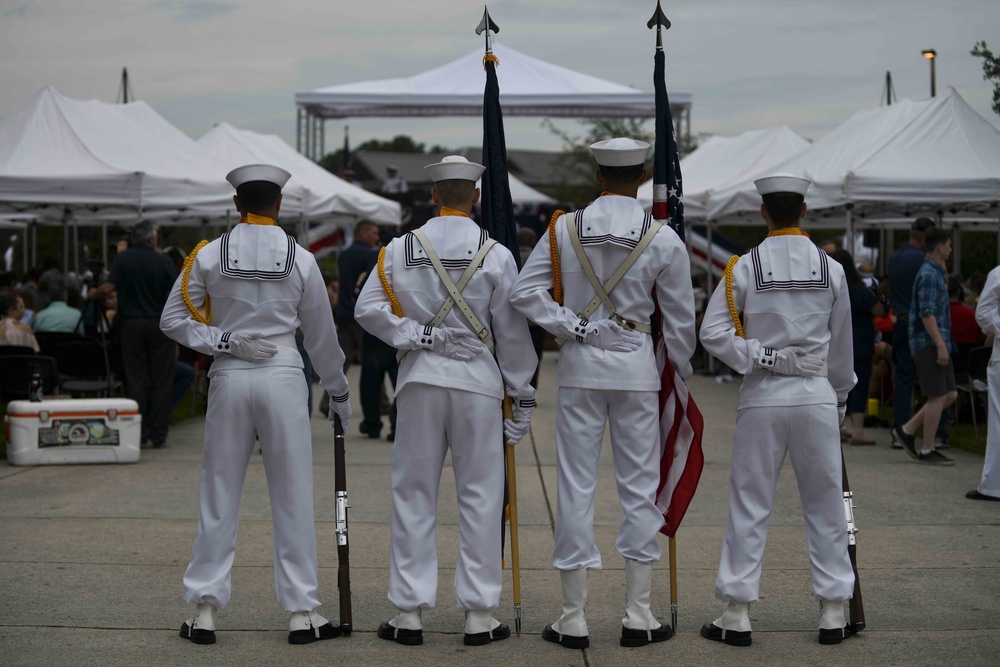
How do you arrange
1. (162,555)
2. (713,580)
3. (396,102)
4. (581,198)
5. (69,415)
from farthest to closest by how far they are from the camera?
(581,198) → (396,102) → (69,415) → (162,555) → (713,580)

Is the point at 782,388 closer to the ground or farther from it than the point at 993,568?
farther from it

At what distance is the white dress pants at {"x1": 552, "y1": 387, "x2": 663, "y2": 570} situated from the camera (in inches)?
201

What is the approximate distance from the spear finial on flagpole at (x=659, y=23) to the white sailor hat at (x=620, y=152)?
0.92m

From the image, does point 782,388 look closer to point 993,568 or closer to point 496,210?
point 496,210

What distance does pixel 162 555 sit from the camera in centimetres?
676

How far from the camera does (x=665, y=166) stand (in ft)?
19.0

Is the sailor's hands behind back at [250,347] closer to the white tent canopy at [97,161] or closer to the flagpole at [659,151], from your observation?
the flagpole at [659,151]

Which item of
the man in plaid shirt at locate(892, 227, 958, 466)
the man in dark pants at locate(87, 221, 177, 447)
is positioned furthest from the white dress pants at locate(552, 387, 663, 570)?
the man in dark pants at locate(87, 221, 177, 447)

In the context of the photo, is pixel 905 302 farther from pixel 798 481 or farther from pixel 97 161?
pixel 97 161

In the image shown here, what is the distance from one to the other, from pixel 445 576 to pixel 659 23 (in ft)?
9.82

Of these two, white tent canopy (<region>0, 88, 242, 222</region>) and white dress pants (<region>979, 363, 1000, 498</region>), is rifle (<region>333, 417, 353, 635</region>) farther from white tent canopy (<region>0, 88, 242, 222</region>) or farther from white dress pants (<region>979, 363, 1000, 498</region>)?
white tent canopy (<region>0, 88, 242, 222</region>)

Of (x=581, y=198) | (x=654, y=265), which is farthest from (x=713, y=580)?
(x=581, y=198)

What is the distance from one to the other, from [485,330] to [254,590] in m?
1.91

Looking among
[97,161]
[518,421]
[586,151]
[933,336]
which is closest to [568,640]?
[518,421]
